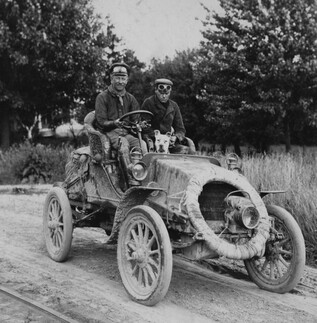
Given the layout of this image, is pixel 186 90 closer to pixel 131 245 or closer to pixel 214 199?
pixel 214 199

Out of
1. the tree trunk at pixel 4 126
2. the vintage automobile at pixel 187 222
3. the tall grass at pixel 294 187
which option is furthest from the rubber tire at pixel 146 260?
the tree trunk at pixel 4 126

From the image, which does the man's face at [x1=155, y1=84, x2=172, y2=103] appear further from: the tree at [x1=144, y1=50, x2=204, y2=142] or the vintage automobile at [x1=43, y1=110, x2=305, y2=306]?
the tree at [x1=144, y1=50, x2=204, y2=142]

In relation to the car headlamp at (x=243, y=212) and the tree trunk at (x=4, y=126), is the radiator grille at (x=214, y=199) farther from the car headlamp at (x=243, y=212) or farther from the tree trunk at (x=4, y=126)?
the tree trunk at (x=4, y=126)

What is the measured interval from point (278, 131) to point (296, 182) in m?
18.9

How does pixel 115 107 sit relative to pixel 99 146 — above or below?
above

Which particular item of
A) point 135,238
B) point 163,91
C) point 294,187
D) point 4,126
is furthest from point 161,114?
point 4,126

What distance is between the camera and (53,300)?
206 inches

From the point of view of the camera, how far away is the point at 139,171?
5785 millimetres

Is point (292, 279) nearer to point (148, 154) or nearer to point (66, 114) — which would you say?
point (148, 154)

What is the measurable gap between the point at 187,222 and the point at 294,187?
4.47m

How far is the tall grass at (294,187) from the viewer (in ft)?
25.8

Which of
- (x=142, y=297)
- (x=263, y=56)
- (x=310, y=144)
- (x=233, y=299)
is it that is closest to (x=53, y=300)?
(x=142, y=297)

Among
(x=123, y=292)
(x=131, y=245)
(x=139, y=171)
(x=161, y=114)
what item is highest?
(x=161, y=114)

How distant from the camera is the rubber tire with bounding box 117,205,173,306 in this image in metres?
4.92
